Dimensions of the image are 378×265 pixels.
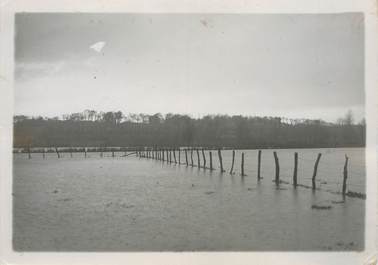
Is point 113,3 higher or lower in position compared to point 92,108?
higher

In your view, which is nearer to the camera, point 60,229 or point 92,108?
point 60,229

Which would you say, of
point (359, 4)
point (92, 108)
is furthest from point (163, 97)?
point (359, 4)

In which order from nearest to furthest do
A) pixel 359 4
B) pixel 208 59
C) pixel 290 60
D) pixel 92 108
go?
pixel 359 4 < pixel 208 59 < pixel 290 60 < pixel 92 108

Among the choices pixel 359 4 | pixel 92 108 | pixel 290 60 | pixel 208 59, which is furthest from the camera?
pixel 92 108
